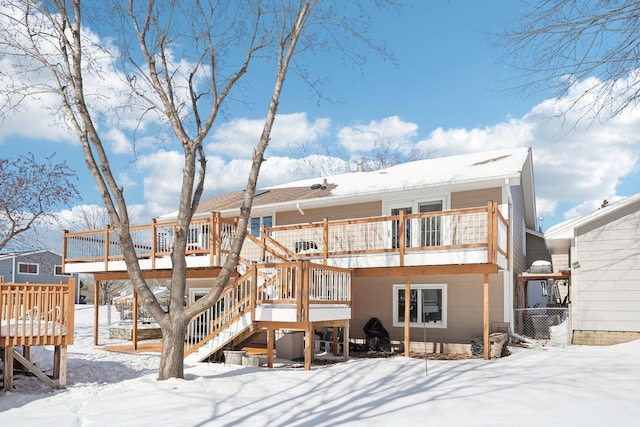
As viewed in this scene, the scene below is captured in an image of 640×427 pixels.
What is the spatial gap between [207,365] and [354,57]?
25.2 feet

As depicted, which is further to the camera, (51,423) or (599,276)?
(599,276)

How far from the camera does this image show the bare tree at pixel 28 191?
21.4m

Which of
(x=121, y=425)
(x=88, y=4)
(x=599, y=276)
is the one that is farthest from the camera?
(x=599, y=276)

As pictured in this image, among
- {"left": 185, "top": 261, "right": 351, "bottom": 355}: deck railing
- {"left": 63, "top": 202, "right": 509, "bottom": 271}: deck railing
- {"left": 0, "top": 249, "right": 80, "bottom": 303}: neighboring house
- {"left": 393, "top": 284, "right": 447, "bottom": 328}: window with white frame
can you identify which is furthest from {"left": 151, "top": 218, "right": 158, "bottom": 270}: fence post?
{"left": 0, "top": 249, "right": 80, "bottom": 303}: neighboring house

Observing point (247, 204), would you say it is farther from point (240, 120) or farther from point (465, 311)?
point (465, 311)

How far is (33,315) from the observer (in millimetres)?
9828

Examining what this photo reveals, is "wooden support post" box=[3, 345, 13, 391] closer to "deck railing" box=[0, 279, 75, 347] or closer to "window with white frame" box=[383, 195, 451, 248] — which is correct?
"deck railing" box=[0, 279, 75, 347]

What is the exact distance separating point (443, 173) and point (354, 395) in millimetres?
8613

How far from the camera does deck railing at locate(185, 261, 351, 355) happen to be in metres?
11.6

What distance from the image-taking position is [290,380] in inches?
397

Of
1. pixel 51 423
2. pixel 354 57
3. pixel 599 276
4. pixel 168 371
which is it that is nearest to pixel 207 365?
pixel 168 371

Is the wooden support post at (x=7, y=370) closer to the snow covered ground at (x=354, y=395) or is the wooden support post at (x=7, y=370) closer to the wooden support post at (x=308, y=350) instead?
the snow covered ground at (x=354, y=395)

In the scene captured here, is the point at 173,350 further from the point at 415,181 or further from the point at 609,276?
the point at 609,276

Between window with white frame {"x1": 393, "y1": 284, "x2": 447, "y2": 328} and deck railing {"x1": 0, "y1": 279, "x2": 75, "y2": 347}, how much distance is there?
8.97 m
